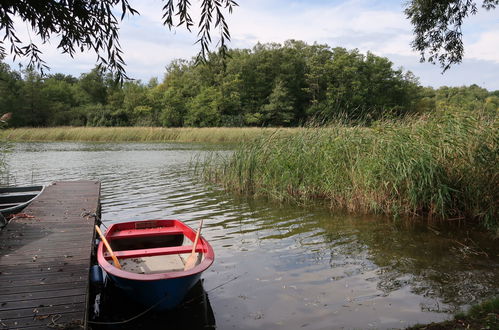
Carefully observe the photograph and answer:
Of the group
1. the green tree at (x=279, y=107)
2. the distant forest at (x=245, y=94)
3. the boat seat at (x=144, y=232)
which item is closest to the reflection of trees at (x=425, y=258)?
the boat seat at (x=144, y=232)

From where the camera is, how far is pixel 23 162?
18.3 m

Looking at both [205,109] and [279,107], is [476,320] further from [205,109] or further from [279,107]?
[279,107]

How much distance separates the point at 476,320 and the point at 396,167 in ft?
14.0

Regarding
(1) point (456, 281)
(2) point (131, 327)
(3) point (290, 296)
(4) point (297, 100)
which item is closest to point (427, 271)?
(1) point (456, 281)

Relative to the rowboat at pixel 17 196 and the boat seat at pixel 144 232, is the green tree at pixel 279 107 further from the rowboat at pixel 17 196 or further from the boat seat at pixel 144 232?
the boat seat at pixel 144 232

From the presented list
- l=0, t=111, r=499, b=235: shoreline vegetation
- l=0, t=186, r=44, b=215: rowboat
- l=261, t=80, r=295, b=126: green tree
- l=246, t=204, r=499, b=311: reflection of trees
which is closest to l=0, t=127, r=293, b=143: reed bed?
l=0, t=111, r=499, b=235: shoreline vegetation

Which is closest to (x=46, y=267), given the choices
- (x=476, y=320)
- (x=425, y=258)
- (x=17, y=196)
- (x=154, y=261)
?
(x=154, y=261)

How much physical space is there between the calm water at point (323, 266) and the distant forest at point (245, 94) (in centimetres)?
4300

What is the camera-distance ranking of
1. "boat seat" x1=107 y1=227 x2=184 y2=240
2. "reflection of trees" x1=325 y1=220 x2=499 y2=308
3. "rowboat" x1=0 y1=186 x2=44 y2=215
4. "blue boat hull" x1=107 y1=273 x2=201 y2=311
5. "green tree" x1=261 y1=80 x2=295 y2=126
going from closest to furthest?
"blue boat hull" x1=107 y1=273 x2=201 y2=311 < "reflection of trees" x1=325 y1=220 x2=499 y2=308 < "boat seat" x1=107 y1=227 x2=184 y2=240 < "rowboat" x1=0 y1=186 x2=44 y2=215 < "green tree" x1=261 y1=80 x2=295 y2=126

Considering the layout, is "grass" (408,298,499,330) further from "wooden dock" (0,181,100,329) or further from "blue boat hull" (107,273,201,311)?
"wooden dock" (0,181,100,329)

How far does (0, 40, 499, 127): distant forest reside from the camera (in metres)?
52.9

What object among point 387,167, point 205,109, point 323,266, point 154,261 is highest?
point 205,109

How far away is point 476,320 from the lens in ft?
11.4

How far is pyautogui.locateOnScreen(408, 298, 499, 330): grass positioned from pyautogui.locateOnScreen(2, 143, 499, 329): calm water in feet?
1.26
